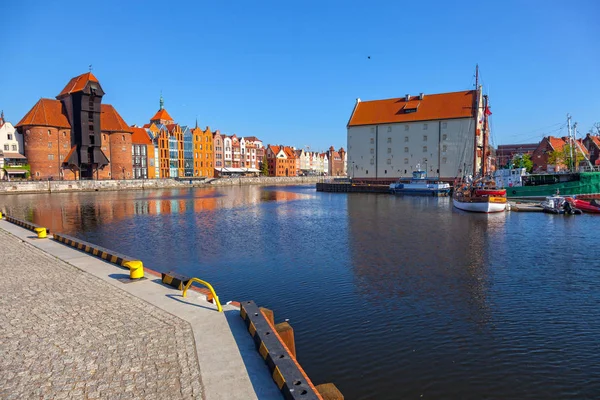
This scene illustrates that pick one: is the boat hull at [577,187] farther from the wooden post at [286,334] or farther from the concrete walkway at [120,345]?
the concrete walkway at [120,345]

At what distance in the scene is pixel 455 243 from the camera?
2395cm

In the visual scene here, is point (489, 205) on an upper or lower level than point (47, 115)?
lower

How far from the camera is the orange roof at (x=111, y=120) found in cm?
9088

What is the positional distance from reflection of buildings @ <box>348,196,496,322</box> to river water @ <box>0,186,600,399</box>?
8 cm

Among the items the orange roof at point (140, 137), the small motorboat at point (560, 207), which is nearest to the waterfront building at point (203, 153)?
the orange roof at point (140, 137)

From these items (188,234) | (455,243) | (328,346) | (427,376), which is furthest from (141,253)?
(455,243)

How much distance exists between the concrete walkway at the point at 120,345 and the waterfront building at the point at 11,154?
83.3 m

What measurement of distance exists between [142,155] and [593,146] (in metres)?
114

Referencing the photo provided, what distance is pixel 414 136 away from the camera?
82188 millimetres

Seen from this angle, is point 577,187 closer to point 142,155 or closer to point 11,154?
point 142,155

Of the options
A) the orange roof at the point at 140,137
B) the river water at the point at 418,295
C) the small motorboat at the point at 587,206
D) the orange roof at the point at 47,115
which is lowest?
the river water at the point at 418,295

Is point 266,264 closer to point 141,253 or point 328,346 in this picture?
point 141,253

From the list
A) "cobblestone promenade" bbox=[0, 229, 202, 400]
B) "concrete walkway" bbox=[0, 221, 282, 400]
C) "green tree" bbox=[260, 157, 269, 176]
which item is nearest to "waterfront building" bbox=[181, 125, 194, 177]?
"green tree" bbox=[260, 157, 269, 176]

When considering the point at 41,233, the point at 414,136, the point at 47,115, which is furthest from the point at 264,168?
the point at 41,233
